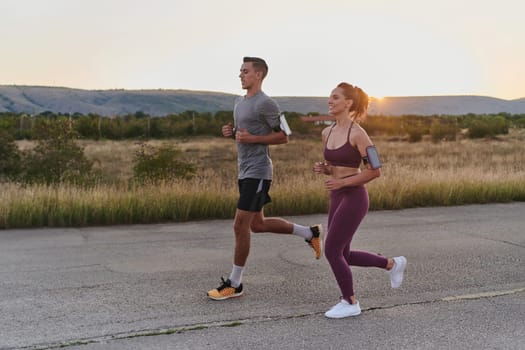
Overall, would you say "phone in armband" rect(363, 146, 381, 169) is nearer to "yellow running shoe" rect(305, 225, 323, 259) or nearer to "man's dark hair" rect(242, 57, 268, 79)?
"man's dark hair" rect(242, 57, 268, 79)

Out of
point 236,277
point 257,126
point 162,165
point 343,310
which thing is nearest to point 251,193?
point 257,126

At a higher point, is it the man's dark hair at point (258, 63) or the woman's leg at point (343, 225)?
the man's dark hair at point (258, 63)

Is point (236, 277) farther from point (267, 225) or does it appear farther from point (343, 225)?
point (343, 225)

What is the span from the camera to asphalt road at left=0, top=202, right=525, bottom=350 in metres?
4.73

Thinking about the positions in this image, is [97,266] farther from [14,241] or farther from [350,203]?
[350,203]

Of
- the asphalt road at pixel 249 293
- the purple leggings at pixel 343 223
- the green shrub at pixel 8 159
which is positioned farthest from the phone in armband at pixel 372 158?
the green shrub at pixel 8 159

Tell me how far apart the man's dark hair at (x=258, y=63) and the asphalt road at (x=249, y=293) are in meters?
2.08

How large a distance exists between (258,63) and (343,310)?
232 cm

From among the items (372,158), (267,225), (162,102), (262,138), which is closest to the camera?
(372,158)

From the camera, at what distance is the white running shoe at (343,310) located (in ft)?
17.0

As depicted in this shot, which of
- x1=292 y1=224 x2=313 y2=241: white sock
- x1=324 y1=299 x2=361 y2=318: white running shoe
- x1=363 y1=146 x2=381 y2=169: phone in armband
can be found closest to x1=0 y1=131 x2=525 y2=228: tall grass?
x1=292 y1=224 x2=313 y2=241: white sock

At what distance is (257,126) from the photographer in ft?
18.8

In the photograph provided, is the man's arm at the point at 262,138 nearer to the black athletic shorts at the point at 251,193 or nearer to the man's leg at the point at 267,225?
the black athletic shorts at the point at 251,193

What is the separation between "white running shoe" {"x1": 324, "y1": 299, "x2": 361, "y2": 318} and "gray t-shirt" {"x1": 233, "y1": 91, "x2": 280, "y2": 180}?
1.31 m
